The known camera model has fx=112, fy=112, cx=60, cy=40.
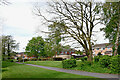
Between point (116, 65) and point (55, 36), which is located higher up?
point (55, 36)

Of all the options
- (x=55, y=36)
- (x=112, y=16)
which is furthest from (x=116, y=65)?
(x=55, y=36)

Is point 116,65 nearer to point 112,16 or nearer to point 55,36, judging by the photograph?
point 112,16

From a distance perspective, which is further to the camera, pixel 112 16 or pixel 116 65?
pixel 112 16

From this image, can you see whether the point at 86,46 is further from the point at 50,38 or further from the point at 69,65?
the point at 50,38

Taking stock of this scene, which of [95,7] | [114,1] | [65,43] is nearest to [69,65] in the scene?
[65,43]

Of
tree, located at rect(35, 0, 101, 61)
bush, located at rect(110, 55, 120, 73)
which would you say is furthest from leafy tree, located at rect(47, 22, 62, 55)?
bush, located at rect(110, 55, 120, 73)

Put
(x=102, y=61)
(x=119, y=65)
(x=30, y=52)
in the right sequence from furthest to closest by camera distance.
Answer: (x=30, y=52), (x=102, y=61), (x=119, y=65)

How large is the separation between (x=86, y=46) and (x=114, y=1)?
626 centimetres

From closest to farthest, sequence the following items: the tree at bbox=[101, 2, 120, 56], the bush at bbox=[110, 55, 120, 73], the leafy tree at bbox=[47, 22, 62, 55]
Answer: the bush at bbox=[110, 55, 120, 73] < the tree at bbox=[101, 2, 120, 56] < the leafy tree at bbox=[47, 22, 62, 55]

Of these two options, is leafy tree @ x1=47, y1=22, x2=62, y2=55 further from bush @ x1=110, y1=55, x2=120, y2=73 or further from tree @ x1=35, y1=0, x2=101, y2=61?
bush @ x1=110, y1=55, x2=120, y2=73

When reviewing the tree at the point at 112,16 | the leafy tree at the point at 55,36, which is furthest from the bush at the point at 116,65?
the leafy tree at the point at 55,36

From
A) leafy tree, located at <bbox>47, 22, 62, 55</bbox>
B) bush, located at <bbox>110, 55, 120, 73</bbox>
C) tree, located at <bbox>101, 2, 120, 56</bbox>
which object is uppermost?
tree, located at <bbox>101, 2, 120, 56</bbox>

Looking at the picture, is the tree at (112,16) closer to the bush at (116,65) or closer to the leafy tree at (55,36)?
the bush at (116,65)

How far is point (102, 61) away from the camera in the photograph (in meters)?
11.7
